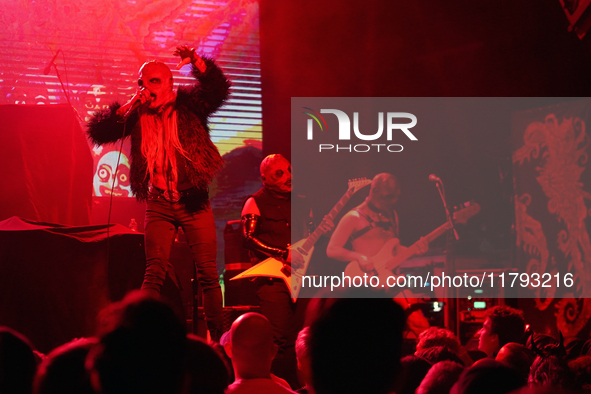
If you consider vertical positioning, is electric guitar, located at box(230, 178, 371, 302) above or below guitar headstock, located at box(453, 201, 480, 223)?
below

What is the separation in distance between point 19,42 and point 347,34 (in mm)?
3415

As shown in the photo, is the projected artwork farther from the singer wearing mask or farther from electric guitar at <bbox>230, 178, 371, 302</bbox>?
the singer wearing mask

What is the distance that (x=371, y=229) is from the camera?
5.39 m

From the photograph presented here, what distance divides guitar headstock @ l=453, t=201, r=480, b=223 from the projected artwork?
7.62 feet

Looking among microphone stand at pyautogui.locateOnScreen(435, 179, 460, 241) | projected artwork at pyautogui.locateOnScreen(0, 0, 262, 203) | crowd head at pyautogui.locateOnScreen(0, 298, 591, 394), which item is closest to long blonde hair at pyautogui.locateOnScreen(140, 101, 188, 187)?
crowd head at pyautogui.locateOnScreen(0, 298, 591, 394)

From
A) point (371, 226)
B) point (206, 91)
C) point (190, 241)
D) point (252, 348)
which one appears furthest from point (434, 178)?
point (252, 348)

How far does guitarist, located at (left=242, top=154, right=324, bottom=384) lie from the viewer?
3.44 m

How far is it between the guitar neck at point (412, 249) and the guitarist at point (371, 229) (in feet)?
0.17

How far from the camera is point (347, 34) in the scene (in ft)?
Answer: 20.1

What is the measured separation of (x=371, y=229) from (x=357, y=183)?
2.35 ft

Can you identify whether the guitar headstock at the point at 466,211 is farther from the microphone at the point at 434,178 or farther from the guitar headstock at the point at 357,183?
the guitar headstock at the point at 357,183

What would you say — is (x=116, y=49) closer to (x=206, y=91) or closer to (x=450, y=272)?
(x=206, y=91)

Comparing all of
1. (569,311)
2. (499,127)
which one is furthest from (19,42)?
(569,311)

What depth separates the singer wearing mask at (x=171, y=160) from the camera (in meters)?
3.09
